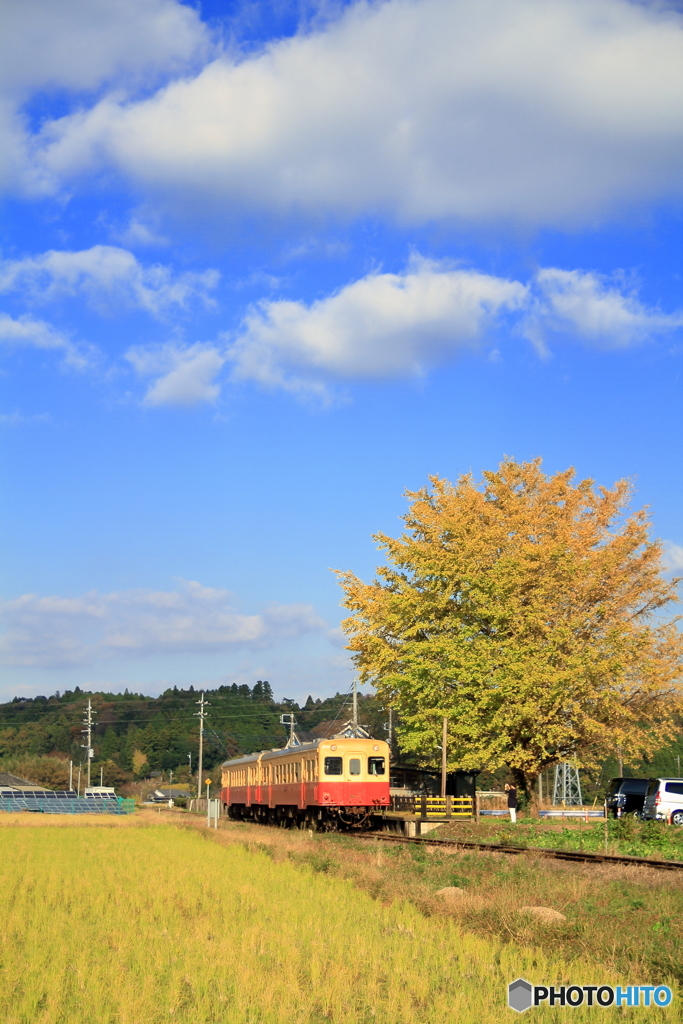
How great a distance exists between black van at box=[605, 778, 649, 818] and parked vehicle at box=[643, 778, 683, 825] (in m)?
5.42

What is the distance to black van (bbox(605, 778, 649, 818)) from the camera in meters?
42.0

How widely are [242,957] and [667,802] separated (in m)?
26.9

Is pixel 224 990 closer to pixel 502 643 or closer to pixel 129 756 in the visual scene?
pixel 502 643

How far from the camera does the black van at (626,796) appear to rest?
138 feet

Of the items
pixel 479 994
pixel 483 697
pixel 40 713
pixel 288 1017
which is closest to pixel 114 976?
pixel 288 1017

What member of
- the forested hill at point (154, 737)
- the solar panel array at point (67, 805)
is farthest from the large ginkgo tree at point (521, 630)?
the forested hill at point (154, 737)

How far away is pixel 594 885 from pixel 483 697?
23893 millimetres

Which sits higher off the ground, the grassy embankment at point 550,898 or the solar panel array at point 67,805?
the grassy embankment at point 550,898

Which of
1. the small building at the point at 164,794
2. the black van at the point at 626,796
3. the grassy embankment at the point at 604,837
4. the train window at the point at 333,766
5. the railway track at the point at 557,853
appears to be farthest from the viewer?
the small building at the point at 164,794

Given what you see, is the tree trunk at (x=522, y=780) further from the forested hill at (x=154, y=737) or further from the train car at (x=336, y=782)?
the forested hill at (x=154, y=737)

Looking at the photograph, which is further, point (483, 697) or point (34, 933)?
point (483, 697)

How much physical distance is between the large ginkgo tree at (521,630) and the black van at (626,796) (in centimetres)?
132

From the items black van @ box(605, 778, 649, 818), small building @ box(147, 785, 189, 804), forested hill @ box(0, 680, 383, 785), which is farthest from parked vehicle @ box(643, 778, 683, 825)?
forested hill @ box(0, 680, 383, 785)

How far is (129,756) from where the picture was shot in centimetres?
16512
